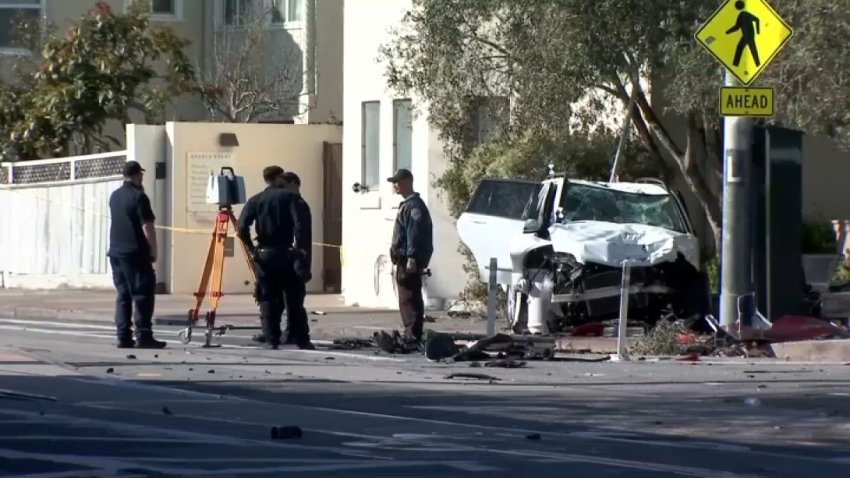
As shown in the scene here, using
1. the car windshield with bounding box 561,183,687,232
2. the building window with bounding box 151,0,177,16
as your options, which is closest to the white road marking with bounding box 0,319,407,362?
the car windshield with bounding box 561,183,687,232

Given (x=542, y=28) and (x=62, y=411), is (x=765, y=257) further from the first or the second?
(x=62, y=411)

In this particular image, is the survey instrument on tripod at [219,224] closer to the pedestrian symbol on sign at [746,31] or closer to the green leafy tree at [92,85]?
the pedestrian symbol on sign at [746,31]

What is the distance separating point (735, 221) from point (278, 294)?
4.65m

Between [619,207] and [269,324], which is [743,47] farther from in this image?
[269,324]

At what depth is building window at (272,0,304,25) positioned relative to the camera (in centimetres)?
3250

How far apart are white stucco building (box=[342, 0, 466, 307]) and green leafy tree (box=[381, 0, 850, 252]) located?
3.27 ft

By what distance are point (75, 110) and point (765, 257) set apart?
16.8 metres

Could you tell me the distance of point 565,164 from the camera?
20.7 m

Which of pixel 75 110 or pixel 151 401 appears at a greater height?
pixel 75 110

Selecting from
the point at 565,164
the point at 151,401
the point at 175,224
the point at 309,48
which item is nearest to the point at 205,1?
the point at 309,48

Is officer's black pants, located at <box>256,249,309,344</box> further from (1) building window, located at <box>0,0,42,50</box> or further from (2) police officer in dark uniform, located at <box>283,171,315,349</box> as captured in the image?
(1) building window, located at <box>0,0,42,50</box>

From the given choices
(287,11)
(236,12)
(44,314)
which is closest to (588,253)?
(44,314)

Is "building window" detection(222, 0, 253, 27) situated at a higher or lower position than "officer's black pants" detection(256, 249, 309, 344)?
higher

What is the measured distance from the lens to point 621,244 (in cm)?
1691
